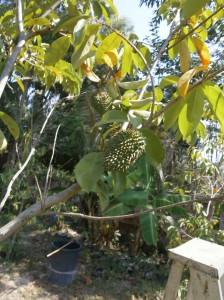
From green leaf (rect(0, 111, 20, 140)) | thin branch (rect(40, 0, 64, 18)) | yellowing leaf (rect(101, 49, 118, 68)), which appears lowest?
green leaf (rect(0, 111, 20, 140))

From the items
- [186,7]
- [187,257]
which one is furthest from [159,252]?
[186,7]

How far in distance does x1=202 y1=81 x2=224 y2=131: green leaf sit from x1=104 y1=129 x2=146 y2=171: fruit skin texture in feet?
0.51

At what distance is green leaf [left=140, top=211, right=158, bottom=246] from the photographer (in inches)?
109

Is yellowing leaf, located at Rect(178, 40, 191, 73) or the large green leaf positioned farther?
yellowing leaf, located at Rect(178, 40, 191, 73)

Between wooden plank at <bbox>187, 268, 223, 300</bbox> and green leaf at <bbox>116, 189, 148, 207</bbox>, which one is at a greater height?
green leaf at <bbox>116, 189, 148, 207</bbox>

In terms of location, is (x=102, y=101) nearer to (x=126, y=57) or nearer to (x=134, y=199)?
(x=126, y=57)

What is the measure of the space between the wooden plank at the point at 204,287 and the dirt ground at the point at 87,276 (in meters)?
1.82

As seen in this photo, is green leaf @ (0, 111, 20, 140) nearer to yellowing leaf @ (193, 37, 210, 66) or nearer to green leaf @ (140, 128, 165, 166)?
green leaf @ (140, 128, 165, 166)

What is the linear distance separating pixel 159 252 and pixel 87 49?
12.5 ft

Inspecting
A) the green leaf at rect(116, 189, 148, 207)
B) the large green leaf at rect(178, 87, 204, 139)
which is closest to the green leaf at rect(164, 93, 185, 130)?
the large green leaf at rect(178, 87, 204, 139)

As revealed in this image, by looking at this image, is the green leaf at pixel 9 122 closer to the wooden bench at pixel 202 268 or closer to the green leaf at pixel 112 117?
the green leaf at pixel 112 117

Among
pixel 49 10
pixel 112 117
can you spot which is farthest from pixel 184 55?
pixel 49 10

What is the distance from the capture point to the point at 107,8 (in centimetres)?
93

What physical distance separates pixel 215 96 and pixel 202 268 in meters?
0.92
